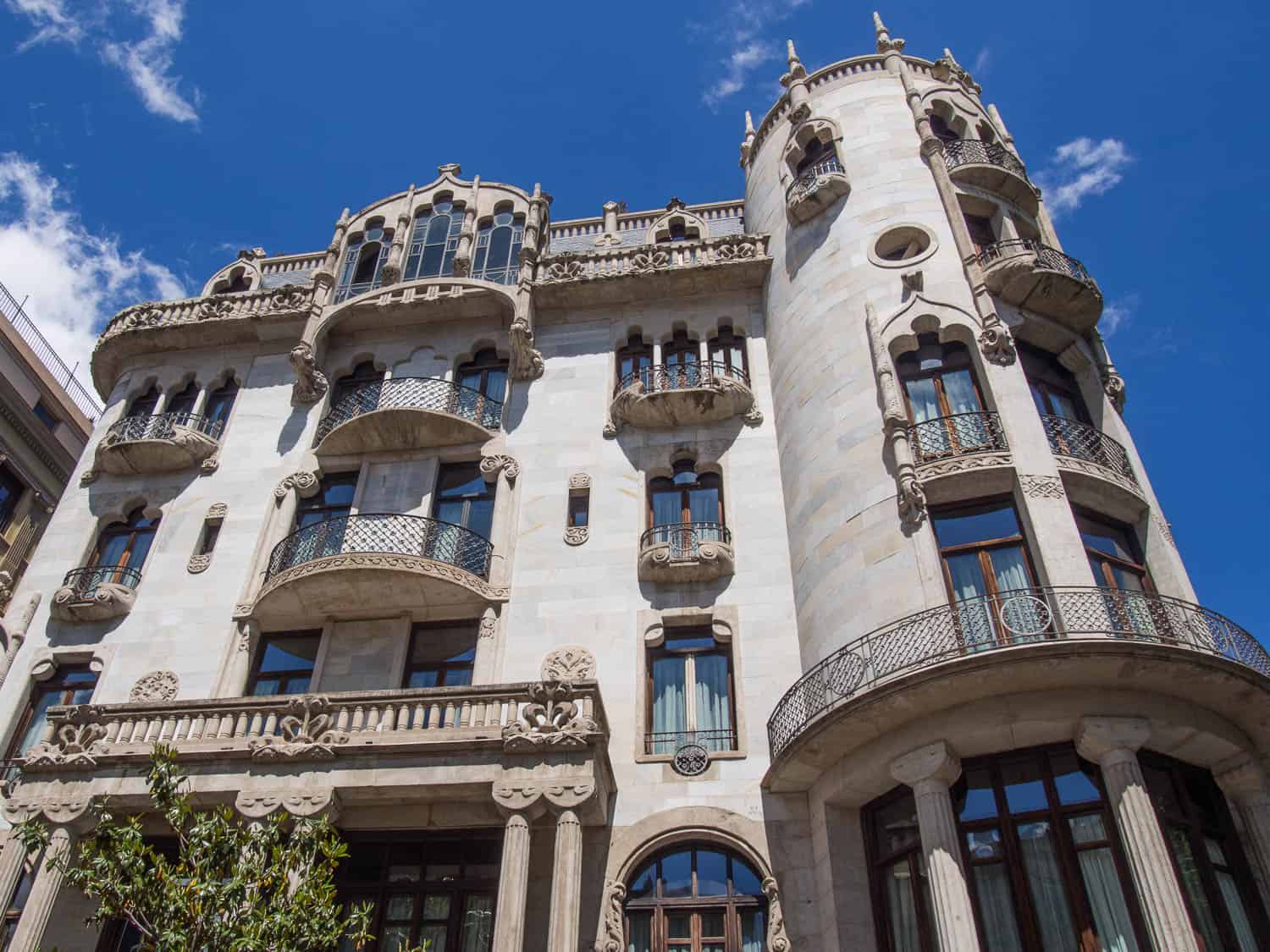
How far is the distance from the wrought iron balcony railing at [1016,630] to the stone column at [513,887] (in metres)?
4.49

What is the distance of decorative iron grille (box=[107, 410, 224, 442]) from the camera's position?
25047mm

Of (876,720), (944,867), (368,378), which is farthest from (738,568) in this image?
(368,378)

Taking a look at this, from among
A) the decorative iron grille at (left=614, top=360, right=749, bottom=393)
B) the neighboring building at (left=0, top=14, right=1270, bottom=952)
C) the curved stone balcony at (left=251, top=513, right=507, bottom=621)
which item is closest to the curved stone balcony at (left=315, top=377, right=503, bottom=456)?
the neighboring building at (left=0, top=14, right=1270, bottom=952)

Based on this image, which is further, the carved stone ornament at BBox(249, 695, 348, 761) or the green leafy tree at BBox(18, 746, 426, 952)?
the carved stone ornament at BBox(249, 695, 348, 761)

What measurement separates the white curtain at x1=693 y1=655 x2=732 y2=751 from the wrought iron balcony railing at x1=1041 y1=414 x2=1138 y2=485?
24.9 feet

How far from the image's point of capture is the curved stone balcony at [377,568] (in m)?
19.9

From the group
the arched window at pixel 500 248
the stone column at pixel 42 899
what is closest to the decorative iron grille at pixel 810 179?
the arched window at pixel 500 248

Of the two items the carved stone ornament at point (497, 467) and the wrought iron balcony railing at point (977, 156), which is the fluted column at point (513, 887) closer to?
the carved stone ornament at point (497, 467)

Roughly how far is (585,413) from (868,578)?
9.17 meters

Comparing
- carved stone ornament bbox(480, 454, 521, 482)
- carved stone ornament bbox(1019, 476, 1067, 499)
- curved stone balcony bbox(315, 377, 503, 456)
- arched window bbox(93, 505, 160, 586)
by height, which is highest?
curved stone balcony bbox(315, 377, 503, 456)

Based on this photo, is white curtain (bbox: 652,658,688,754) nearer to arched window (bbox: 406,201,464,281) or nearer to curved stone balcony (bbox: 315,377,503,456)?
curved stone balcony (bbox: 315,377,503,456)

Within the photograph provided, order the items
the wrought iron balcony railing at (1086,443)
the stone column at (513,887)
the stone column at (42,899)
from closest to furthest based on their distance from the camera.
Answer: the stone column at (513,887)
the stone column at (42,899)
the wrought iron balcony railing at (1086,443)

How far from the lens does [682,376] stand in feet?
77.1

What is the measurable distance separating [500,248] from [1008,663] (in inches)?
756
